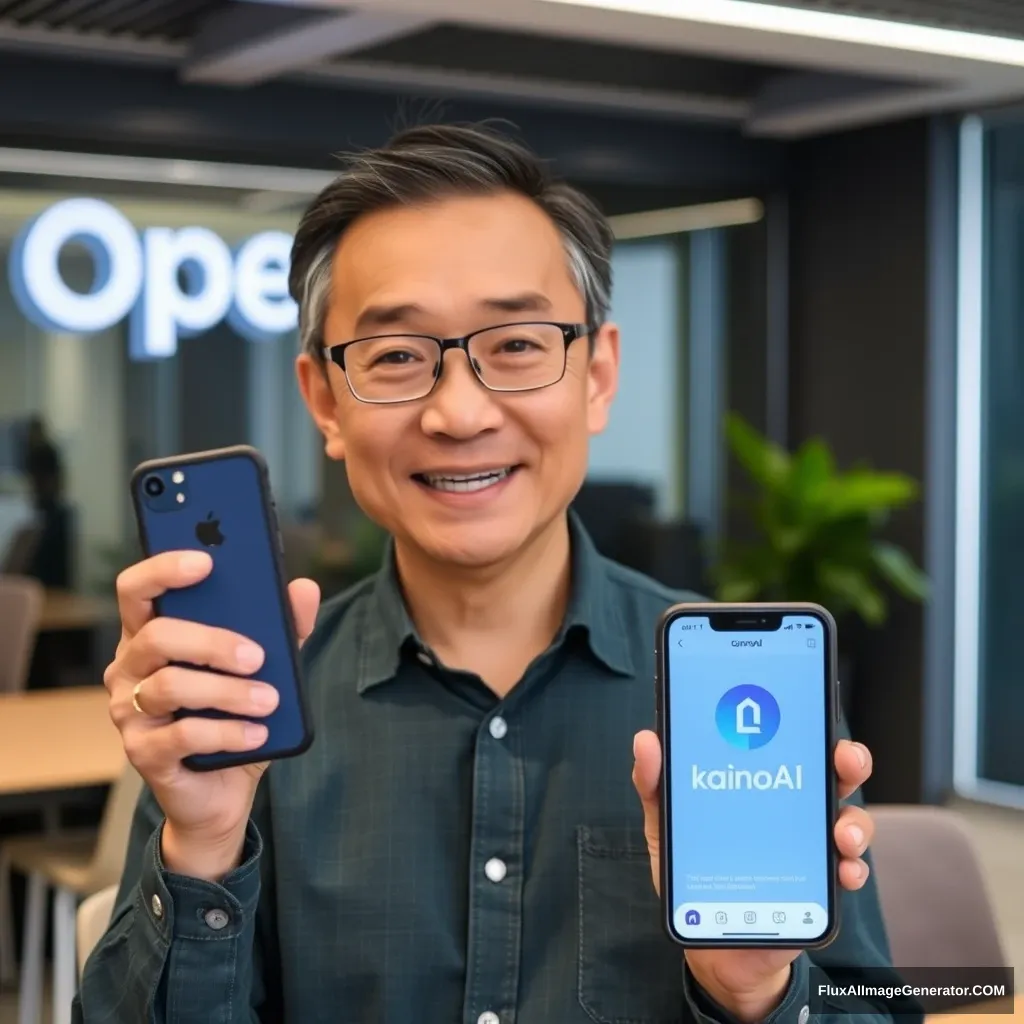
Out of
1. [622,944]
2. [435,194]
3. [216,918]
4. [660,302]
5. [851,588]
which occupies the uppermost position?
[660,302]

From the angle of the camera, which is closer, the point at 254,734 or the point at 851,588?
the point at 254,734

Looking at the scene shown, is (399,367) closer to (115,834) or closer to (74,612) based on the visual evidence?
(115,834)

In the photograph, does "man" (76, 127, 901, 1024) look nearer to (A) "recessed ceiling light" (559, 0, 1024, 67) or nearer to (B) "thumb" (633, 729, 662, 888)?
(B) "thumb" (633, 729, 662, 888)

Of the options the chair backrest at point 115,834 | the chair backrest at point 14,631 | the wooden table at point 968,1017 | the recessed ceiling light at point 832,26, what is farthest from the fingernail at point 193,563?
the chair backrest at point 14,631

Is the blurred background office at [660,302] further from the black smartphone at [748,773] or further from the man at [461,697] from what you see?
the black smartphone at [748,773]

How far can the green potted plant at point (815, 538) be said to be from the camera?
539cm

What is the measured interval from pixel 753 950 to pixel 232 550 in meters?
0.54

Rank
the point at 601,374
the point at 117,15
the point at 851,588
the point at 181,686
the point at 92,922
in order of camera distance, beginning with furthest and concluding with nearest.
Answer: the point at 851,588 → the point at 117,15 → the point at 92,922 → the point at 601,374 → the point at 181,686

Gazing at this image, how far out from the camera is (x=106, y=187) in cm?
485

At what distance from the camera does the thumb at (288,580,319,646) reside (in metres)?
1.13

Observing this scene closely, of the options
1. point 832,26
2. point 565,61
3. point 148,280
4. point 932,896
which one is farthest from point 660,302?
point 932,896

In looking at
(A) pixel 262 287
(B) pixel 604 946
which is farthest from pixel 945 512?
(B) pixel 604 946

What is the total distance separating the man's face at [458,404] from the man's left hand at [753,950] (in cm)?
31

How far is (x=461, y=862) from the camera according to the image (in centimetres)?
142
